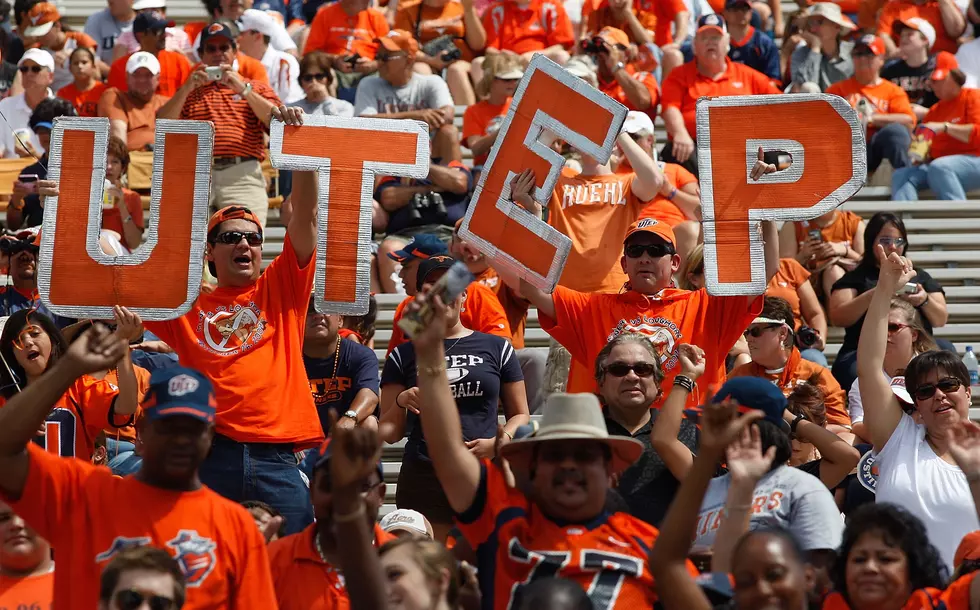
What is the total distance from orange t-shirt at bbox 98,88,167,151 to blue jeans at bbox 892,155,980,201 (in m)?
5.37

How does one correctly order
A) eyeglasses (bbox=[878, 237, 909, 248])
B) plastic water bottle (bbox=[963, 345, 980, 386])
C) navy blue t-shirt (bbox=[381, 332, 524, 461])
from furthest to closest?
plastic water bottle (bbox=[963, 345, 980, 386])
eyeglasses (bbox=[878, 237, 909, 248])
navy blue t-shirt (bbox=[381, 332, 524, 461])

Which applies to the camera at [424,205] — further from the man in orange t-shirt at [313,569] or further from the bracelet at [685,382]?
the man in orange t-shirt at [313,569]

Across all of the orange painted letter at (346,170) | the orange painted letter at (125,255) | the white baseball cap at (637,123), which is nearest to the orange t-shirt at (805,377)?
the white baseball cap at (637,123)

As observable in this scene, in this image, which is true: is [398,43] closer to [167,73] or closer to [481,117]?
[481,117]

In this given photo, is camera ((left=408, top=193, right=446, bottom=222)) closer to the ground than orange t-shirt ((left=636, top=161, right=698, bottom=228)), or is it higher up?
closer to the ground

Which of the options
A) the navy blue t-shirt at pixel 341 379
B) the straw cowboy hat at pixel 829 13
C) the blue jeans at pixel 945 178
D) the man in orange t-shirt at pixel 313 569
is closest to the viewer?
the man in orange t-shirt at pixel 313 569

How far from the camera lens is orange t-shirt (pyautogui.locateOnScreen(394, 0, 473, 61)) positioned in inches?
532

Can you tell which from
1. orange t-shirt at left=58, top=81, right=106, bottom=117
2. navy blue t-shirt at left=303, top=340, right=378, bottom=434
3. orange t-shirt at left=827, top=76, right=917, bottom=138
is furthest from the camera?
orange t-shirt at left=58, top=81, right=106, bottom=117

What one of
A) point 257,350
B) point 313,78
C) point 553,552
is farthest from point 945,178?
point 553,552

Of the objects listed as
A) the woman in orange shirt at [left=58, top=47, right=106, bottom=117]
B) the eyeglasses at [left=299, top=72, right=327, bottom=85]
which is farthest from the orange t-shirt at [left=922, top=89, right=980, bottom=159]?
the woman in orange shirt at [left=58, top=47, right=106, bottom=117]

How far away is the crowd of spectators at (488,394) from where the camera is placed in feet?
14.7

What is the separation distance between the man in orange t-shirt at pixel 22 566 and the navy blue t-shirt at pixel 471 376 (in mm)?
1935

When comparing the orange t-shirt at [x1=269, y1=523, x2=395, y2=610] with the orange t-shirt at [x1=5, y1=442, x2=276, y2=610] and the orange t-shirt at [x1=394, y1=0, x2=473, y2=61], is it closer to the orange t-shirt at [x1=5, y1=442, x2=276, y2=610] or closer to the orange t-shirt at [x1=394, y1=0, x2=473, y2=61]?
the orange t-shirt at [x1=5, y1=442, x2=276, y2=610]

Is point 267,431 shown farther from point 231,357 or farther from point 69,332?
point 69,332
